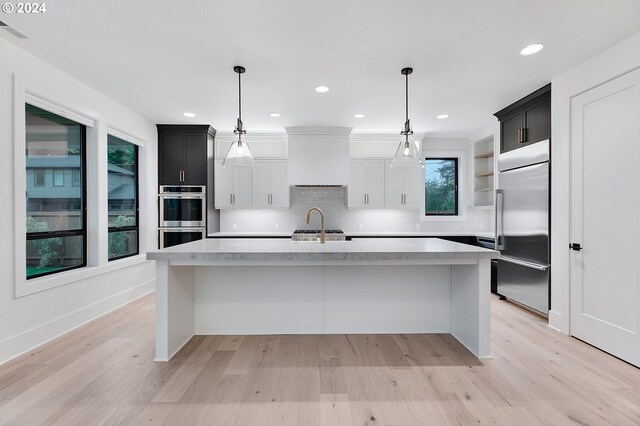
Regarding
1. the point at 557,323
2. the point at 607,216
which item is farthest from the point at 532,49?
the point at 557,323

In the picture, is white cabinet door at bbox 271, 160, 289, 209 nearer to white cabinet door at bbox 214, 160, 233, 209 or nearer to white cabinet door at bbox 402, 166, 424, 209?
white cabinet door at bbox 214, 160, 233, 209

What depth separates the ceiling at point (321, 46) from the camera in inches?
84.0

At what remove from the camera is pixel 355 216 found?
566cm

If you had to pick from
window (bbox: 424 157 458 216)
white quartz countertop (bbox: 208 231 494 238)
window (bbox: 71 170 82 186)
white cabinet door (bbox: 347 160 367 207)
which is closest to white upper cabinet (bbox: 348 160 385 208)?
white cabinet door (bbox: 347 160 367 207)

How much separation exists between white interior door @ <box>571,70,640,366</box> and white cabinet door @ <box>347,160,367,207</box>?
2.87 m

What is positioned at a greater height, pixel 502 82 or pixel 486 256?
pixel 502 82

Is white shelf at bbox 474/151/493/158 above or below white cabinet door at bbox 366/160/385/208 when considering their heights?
above

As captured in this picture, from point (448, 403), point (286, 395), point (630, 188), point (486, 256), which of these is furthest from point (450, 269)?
point (286, 395)

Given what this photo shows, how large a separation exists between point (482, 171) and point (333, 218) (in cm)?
276

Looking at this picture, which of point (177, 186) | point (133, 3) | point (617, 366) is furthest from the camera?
point (177, 186)

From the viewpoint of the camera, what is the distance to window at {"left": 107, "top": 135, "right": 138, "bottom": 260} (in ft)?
13.2

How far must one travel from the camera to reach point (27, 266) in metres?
2.88

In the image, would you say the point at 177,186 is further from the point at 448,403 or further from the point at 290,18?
the point at 448,403

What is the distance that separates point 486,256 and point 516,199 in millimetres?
1855
